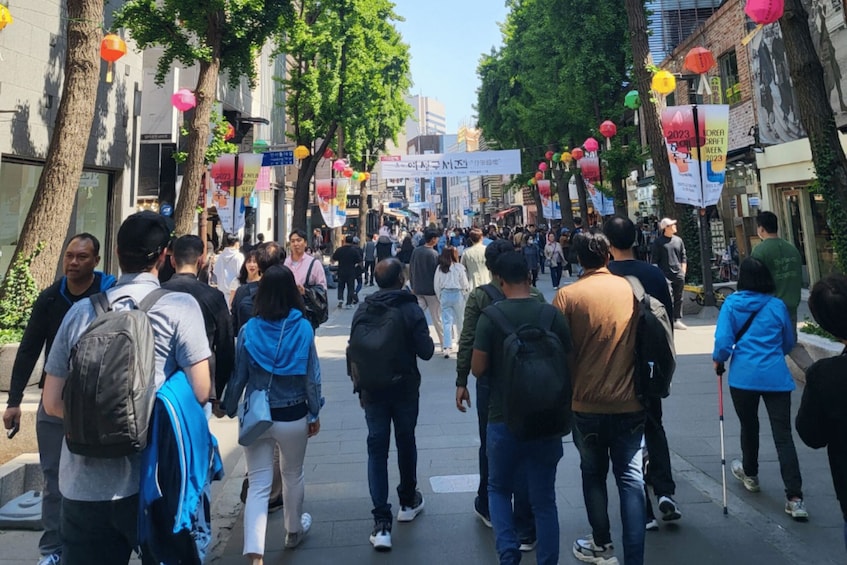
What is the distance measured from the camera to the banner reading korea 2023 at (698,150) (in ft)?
35.3

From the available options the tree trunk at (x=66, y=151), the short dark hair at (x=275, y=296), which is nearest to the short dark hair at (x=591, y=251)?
the short dark hair at (x=275, y=296)

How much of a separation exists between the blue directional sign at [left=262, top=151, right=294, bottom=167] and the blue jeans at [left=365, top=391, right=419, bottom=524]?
1314 centimetres

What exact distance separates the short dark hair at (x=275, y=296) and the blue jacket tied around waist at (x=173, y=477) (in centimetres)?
96

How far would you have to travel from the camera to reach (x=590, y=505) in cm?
321

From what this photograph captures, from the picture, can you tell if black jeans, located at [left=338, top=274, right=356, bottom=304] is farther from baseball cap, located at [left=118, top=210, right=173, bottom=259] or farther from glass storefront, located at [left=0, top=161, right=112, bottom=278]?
baseball cap, located at [left=118, top=210, right=173, bottom=259]

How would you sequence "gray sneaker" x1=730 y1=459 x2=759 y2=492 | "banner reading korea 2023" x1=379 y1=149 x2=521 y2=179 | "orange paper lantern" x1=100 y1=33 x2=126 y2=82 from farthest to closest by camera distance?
"banner reading korea 2023" x1=379 y1=149 x2=521 y2=179, "orange paper lantern" x1=100 y1=33 x2=126 y2=82, "gray sneaker" x1=730 y1=459 x2=759 y2=492

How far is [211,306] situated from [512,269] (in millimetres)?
2137

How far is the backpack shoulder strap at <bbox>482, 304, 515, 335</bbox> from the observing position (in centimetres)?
289

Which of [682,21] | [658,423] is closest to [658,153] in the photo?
[658,423]

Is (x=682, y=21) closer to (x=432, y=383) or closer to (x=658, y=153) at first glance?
(x=658, y=153)

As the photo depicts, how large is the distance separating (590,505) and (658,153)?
11132 millimetres

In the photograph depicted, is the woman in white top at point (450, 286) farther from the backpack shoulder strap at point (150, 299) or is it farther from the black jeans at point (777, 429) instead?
the backpack shoulder strap at point (150, 299)

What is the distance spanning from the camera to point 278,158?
51.6ft

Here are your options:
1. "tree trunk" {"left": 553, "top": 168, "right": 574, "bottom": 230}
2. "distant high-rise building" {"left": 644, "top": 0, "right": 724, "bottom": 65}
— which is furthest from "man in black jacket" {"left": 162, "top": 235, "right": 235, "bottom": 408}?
"tree trunk" {"left": 553, "top": 168, "right": 574, "bottom": 230}
